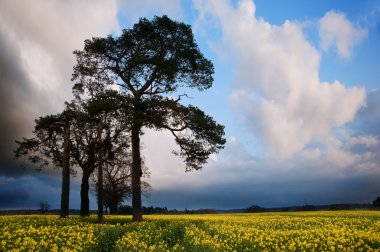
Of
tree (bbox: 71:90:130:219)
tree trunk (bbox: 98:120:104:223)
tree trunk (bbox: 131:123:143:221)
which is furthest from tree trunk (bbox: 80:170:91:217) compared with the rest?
tree trunk (bbox: 131:123:143:221)

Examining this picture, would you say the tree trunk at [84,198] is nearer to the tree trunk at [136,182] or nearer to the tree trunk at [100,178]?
the tree trunk at [100,178]

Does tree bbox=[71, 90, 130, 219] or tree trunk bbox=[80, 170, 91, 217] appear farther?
tree trunk bbox=[80, 170, 91, 217]

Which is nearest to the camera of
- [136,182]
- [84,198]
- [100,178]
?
[136,182]

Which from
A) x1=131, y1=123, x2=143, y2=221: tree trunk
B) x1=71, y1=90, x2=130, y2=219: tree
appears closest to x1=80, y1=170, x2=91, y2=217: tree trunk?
x1=71, y1=90, x2=130, y2=219: tree

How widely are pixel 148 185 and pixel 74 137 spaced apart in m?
16.4

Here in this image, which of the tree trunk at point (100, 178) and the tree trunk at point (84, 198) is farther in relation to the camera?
the tree trunk at point (84, 198)

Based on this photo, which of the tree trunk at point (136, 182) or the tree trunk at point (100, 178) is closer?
the tree trunk at point (136, 182)

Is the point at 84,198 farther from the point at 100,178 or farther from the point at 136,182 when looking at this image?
the point at 136,182

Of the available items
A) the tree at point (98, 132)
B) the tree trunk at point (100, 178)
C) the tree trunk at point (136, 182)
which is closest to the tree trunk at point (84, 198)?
the tree at point (98, 132)

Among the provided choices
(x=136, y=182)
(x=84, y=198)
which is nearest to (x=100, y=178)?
(x=136, y=182)

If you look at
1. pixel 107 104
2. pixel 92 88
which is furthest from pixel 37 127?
pixel 107 104

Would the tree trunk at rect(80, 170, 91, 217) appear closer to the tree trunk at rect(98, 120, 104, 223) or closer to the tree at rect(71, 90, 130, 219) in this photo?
the tree at rect(71, 90, 130, 219)

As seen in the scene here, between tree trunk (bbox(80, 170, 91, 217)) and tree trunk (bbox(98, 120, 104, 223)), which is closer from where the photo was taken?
tree trunk (bbox(98, 120, 104, 223))

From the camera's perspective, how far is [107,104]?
2264 centimetres
